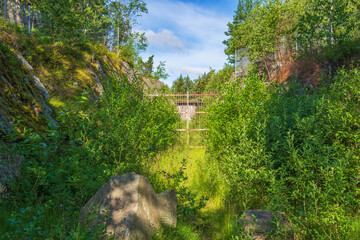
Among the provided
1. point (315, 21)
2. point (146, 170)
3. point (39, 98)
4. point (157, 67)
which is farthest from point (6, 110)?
point (315, 21)

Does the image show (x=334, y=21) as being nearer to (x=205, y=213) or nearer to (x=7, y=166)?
(x=205, y=213)

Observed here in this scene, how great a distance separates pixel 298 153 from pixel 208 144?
2.74m

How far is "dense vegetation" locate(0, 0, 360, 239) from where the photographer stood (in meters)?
2.88

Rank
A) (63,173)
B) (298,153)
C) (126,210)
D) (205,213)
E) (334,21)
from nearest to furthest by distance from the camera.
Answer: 1. (126,210)
2. (63,173)
3. (298,153)
4. (205,213)
5. (334,21)

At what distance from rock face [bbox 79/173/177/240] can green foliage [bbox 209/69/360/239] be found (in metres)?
1.32

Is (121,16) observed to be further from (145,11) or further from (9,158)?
(9,158)

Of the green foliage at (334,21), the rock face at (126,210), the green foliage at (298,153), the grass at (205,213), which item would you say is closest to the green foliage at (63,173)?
the rock face at (126,210)

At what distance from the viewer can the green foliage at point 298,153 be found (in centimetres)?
287

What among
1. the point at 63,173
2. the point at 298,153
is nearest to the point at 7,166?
the point at 63,173

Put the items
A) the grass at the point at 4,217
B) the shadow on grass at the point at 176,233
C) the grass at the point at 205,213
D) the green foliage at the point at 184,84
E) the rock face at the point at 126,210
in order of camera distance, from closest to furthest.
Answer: the grass at the point at 4,217, the rock face at the point at 126,210, the shadow on grass at the point at 176,233, the grass at the point at 205,213, the green foliage at the point at 184,84

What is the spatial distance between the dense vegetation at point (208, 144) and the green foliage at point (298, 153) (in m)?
0.03

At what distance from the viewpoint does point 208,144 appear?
643 cm

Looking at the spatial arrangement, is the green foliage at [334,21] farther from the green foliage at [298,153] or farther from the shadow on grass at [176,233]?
the shadow on grass at [176,233]

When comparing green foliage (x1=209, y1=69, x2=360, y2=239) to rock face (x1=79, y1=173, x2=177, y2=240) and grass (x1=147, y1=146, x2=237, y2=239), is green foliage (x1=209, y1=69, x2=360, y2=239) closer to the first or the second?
grass (x1=147, y1=146, x2=237, y2=239)
